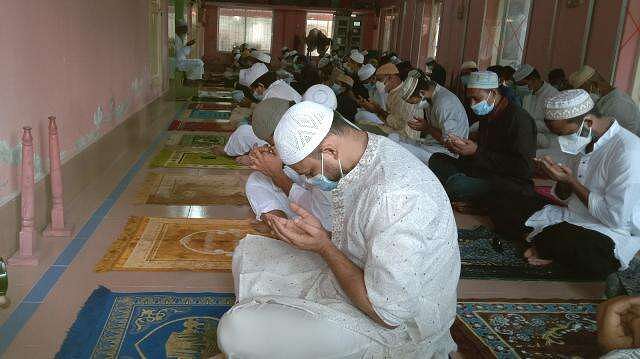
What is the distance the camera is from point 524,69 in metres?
7.44

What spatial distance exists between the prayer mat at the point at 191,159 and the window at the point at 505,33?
4.94 m

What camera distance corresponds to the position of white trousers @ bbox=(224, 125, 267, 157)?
19.1 ft

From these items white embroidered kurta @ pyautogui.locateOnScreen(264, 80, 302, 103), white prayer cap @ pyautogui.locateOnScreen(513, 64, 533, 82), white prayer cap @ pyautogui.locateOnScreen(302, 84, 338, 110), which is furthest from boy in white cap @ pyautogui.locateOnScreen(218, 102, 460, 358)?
white prayer cap @ pyautogui.locateOnScreen(513, 64, 533, 82)

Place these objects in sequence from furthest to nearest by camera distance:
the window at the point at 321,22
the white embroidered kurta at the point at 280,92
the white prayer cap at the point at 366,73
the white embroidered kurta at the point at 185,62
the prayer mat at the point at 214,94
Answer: the window at the point at 321,22 → the prayer mat at the point at 214,94 → the white embroidered kurta at the point at 185,62 → the white prayer cap at the point at 366,73 → the white embroidered kurta at the point at 280,92

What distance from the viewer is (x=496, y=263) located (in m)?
3.59

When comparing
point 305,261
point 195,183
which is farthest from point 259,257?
point 195,183

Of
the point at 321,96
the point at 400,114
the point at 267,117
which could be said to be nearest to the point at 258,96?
the point at 321,96

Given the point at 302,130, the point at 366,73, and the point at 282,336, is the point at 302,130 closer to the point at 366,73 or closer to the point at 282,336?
the point at 282,336

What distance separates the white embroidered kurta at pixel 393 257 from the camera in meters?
1.65

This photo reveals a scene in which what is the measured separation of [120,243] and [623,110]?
4.62 m

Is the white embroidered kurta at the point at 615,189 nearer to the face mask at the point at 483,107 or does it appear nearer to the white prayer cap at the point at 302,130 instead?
the face mask at the point at 483,107

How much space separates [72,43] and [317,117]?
10.8 feet

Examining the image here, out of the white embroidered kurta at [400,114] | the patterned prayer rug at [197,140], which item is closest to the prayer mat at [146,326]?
the white embroidered kurta at [400,114]

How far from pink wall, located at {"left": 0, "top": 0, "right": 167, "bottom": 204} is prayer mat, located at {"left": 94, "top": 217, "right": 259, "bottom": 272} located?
27.4 inches
